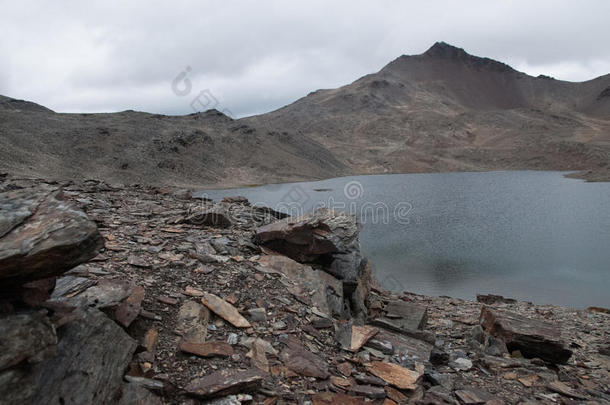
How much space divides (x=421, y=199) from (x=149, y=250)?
49094 mm

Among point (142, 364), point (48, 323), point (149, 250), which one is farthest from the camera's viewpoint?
point (149, 250)

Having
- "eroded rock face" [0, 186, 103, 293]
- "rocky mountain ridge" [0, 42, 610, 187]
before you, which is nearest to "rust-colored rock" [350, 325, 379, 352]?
"eroded rock face" [0, 186, 103, 293]

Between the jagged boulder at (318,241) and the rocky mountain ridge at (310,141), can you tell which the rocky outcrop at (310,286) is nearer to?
the jagged boulder at (318,241)

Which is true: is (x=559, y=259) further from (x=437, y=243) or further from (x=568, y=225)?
(x=568, y=225)

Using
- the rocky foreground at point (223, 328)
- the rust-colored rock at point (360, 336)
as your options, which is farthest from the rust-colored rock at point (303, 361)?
the rust-colored rock at point (360, 336)

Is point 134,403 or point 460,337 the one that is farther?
point 460,337

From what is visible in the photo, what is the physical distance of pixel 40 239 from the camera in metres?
3.87

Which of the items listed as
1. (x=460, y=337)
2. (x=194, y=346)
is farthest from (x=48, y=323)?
(x=460, y=337)

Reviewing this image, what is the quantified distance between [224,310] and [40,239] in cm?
343

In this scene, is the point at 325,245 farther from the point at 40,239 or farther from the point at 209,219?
the point at 40,239

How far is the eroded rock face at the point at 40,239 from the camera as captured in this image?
3.71 metres

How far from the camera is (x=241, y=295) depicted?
7.44 m

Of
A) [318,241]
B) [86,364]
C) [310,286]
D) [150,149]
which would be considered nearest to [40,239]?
[86,364]

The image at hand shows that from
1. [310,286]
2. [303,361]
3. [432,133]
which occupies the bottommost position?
[303,361]
